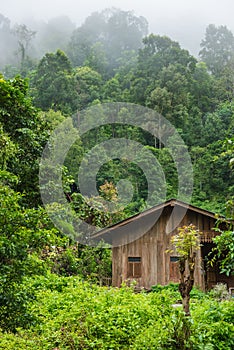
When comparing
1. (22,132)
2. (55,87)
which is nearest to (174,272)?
(22,132)

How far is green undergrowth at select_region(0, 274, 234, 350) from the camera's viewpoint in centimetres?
560

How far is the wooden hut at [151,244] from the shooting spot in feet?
54.8

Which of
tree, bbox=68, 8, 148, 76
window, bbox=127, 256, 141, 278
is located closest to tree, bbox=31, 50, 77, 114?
tree, bbox=68, 8, 148, 76

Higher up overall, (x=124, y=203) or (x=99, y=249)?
(x=124, y=203)

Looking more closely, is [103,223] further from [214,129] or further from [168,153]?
[214,129]

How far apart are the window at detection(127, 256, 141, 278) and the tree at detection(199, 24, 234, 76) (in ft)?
122

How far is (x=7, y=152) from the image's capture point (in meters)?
A: 6.73

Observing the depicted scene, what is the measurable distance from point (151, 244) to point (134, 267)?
114 centimetres

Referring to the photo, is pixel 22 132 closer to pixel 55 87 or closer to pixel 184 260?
pixel 184 260

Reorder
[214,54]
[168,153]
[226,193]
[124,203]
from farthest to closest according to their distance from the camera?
[214,54], [168,153], [226,193], [124,203]

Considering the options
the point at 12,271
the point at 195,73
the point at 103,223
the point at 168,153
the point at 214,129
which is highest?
the point at 195,73

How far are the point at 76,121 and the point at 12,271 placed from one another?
32.7 metres

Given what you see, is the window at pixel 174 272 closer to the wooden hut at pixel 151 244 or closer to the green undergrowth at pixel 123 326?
the wooden hut at pixel 151 244

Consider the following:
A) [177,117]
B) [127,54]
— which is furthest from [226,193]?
[127,54]
